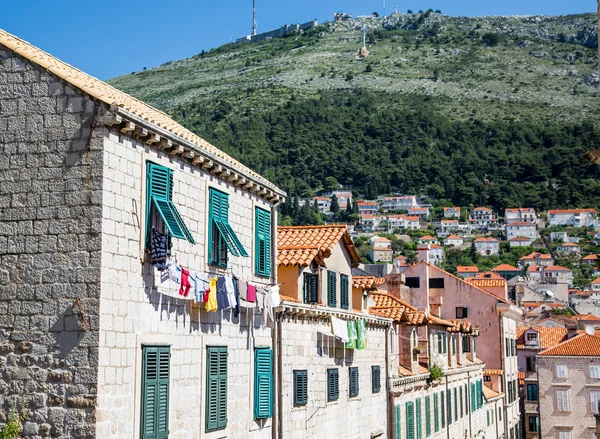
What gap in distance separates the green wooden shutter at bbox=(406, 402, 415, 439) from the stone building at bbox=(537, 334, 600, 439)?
32.2m

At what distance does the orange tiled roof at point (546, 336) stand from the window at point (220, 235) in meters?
56.4

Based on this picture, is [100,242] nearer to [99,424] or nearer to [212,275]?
[99,424]

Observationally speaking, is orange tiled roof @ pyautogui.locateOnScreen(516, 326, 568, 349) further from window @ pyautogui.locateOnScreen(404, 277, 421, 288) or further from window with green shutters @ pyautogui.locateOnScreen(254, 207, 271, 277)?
window with green shutters @ pyautogui.locateOnScreen(254, 207, 271, 277)

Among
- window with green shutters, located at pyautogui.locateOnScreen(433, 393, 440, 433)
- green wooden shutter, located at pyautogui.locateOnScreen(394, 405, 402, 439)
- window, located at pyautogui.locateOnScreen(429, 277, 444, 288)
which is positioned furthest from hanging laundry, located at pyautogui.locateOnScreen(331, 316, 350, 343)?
window, located at pyautogui.locateOnScreen(429, 277, 444, 288)

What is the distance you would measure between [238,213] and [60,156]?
587 cm

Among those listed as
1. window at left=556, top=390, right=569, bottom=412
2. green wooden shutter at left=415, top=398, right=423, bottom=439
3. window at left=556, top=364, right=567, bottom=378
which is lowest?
window at left=556, top=390, right=569, bottom=412

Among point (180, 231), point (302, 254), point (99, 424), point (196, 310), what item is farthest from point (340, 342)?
point (99, 424)

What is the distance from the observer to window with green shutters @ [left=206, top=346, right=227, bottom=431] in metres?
17.7

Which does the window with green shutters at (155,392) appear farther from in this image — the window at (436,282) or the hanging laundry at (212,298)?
the window at (436,282)

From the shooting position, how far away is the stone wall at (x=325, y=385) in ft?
73.3

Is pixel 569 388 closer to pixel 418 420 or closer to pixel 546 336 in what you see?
pixel 546 336

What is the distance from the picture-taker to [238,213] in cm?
1986

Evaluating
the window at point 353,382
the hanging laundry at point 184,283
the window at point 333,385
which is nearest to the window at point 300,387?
the window at point 333,385

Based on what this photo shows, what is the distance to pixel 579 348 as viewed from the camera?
62531 millimetres
